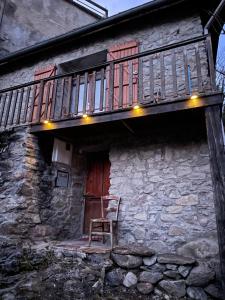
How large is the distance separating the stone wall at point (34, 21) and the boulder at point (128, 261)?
7.35 meters

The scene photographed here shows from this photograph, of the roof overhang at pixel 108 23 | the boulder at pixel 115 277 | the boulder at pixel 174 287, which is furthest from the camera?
the roof overhang at pixel 108 23

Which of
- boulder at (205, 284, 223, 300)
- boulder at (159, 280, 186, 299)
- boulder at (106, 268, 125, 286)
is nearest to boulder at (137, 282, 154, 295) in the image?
boulder at (159, 280, 186, 299)

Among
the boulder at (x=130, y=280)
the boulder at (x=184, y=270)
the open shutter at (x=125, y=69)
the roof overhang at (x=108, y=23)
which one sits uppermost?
the roof overhang at (x=108, y=23)

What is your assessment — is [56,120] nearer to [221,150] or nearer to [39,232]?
[39,232]

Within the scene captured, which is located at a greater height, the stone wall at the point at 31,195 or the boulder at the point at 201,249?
the stone wall at the point at 31,195

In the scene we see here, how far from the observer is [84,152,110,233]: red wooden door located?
5.32m

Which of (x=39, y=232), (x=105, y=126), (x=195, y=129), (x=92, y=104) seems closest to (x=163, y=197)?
(x=195, y=129)

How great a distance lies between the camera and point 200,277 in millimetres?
3016

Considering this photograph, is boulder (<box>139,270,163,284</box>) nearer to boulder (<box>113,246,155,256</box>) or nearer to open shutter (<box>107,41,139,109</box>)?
boulder (<box>113,246,155,256</box>)

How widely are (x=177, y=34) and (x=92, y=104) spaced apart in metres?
2.44

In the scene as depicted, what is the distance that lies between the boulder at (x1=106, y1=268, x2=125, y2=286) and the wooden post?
133 cm

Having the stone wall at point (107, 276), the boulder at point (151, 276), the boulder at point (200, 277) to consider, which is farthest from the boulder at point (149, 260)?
the boulder at point (200, 277)

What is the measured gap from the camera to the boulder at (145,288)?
10.1 ft

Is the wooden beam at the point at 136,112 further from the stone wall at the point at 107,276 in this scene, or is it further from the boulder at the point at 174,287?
the boulder at the point at 174,287
